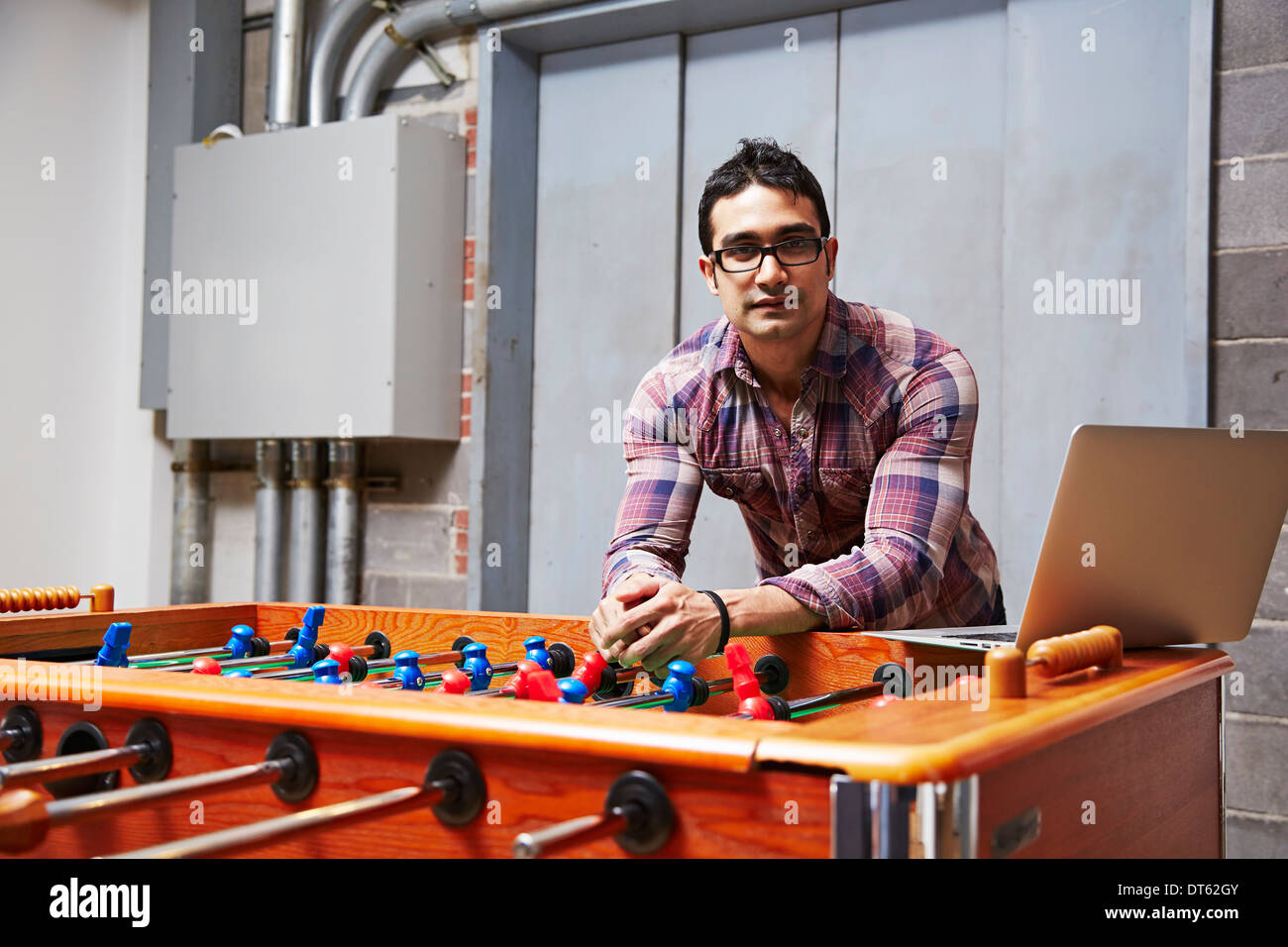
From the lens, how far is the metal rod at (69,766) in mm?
882

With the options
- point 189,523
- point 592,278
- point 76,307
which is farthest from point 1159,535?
point 76,307

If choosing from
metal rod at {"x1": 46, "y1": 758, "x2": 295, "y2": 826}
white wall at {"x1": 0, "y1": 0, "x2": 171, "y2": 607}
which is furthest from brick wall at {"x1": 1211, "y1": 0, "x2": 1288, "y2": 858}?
white wall at {"x1": 0, "y1": 0, "x2": 171, "y2": 607}

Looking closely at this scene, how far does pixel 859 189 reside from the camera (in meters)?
3.00

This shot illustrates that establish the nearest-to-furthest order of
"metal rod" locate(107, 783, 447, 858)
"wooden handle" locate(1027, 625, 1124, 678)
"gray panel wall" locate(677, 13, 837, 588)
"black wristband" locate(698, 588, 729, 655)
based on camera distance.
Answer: "metal rod" locate(107, 783, 447, 858), "wooden handle" locate(1027, 625, 1124, 678), "black wristband" locate(698, 588, 729, 655), "gray panel wall" locate(677, 13, 837, 588)

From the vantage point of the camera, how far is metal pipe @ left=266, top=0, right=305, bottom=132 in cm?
349

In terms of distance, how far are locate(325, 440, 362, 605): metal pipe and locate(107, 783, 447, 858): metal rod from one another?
265cm

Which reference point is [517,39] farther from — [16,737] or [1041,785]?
[1041,785]

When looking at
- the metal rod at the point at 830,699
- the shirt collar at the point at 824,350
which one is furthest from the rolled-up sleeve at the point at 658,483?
the metal rod at the point at 830,699

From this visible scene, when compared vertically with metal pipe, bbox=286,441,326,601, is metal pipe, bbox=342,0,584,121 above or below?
above

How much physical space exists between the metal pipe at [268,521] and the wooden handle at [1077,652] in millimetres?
2806

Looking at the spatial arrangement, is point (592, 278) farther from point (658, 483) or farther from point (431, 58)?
point (658, 483)

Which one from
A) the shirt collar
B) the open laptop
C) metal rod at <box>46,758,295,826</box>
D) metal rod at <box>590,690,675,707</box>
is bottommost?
metal rod at <box>590,690,675,707</box>

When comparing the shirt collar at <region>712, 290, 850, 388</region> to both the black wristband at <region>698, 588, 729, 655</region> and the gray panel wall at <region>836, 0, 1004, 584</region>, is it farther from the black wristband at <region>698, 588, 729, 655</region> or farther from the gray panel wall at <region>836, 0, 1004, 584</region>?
the gray panel wall at <region>836, 0, 1004, 584</region>
